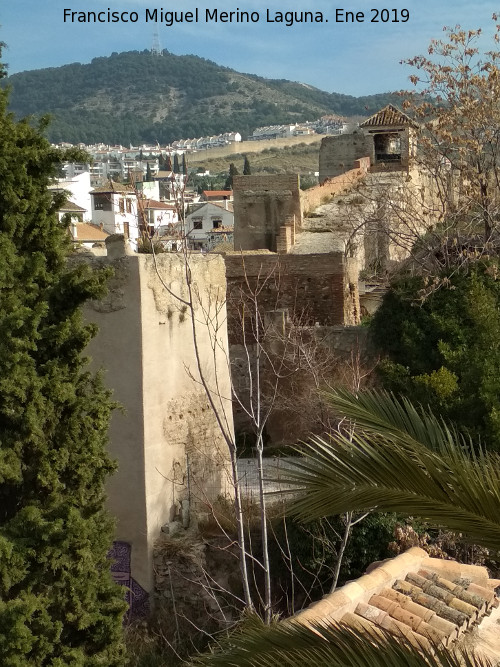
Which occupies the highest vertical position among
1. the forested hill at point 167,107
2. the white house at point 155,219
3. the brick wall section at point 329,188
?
the forested hill at point 167,107

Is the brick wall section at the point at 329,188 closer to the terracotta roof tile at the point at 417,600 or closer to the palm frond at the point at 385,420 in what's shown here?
the terracotta roof tile at the point at 417,600

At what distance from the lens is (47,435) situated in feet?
24.2

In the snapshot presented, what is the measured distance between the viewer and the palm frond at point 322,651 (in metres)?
3.38

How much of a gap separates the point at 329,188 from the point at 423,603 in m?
23.1

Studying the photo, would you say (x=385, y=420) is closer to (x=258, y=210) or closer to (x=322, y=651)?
(x=322, y=651)

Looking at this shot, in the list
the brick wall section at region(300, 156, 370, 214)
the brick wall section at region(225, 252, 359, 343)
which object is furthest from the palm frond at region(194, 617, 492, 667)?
the brick wall section at region(300, 156, 370, 214)

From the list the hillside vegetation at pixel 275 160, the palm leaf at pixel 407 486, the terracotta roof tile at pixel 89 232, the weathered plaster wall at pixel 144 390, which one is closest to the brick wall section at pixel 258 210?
the terracotta roof tile at pixel 89 232

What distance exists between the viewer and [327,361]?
1425 centimetres

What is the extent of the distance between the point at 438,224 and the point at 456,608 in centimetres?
1069

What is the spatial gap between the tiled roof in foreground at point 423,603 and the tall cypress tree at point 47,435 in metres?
2.34

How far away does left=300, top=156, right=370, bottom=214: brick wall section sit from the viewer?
26.4 metres

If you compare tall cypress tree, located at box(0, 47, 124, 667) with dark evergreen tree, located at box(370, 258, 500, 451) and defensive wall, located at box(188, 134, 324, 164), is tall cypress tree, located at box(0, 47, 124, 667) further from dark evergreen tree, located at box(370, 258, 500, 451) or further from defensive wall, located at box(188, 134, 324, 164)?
defensive wall, located at box(188, 134, 324, 164)

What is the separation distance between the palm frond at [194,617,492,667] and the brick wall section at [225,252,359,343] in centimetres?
1351

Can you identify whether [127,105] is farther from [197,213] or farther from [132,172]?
[132,172]
